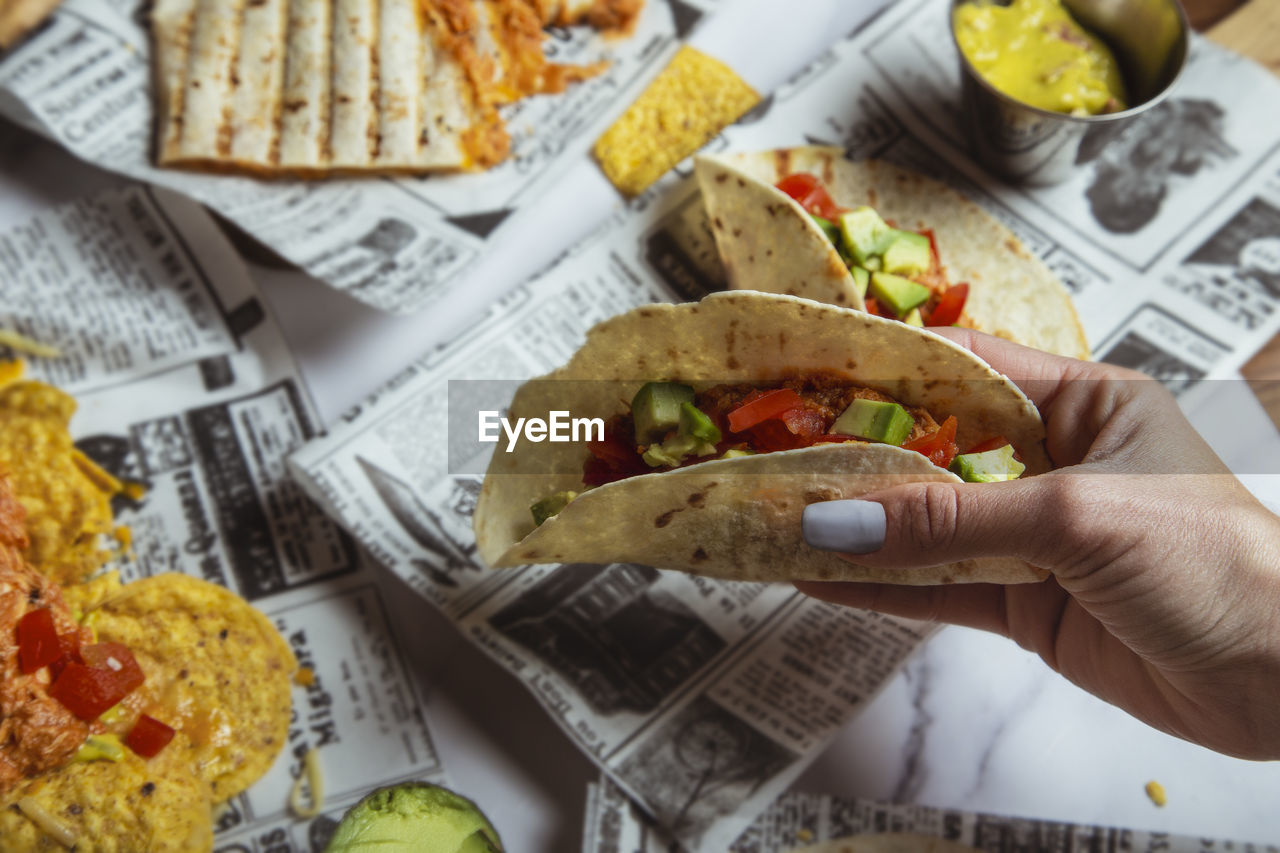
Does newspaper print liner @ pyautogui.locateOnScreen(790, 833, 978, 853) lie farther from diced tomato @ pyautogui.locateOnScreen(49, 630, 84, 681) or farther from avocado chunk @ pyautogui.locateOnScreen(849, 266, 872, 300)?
diced tomato @ pyautogui.locateOnScreen(49, 630, 84, 681)

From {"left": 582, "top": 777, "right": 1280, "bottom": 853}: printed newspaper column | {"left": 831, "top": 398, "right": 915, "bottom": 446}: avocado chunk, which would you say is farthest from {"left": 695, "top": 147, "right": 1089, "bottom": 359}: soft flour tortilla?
{"left": 582, "top": 777, "right": 1280, "bottom": 853}: printed newspaper column

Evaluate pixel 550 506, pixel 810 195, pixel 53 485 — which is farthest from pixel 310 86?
pixel 550 506

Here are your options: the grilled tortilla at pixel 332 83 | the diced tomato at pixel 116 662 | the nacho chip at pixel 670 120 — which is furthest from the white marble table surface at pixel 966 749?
the nacho chip at pixel 670 120

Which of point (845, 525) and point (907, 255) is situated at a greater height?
point (907, 255)

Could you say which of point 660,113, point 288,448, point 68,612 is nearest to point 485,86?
point 660,113

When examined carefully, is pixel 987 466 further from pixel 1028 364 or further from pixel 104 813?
pixel 104 813

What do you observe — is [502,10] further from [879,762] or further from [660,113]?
[879,762]

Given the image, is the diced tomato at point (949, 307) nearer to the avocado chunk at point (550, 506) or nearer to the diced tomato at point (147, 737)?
the avocado chunk at point (550, 506)
